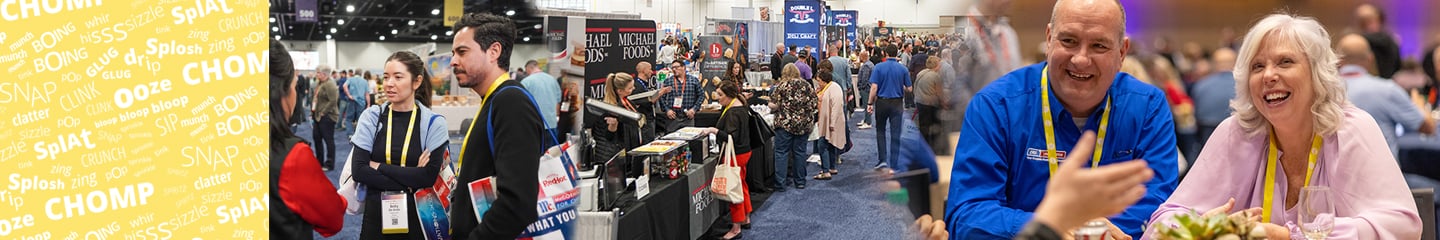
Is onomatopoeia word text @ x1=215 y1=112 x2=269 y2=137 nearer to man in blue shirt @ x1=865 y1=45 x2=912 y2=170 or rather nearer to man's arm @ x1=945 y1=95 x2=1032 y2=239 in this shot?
man's arm @ x1=945 y1=95 x2=1032 y2=239

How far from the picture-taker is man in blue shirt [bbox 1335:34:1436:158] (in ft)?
10.5

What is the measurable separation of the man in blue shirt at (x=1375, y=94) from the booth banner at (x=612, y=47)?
255 cm

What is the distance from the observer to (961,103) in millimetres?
2340

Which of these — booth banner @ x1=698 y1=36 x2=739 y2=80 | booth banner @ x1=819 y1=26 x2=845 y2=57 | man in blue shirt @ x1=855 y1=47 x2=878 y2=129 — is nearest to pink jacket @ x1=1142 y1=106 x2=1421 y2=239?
man in blue shirt @ x1=855 y1=47 x2=878 y2=129

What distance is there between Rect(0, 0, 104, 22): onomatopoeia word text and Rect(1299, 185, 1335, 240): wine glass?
2.45 meters

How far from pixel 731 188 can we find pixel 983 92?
11.2ft

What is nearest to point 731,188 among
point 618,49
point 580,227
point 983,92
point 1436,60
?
point 618,49

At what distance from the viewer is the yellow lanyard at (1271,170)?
5.55 feet

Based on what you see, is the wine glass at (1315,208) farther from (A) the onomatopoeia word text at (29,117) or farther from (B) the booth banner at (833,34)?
(B) the booth banner at (833,34)

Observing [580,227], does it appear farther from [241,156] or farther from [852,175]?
[852,175]

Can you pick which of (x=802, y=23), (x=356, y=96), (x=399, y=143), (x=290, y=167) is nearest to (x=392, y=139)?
(x=399, y=143)

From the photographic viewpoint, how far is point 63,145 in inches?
89.3

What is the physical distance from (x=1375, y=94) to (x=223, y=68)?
341cm

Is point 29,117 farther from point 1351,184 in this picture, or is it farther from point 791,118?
point 791,118
